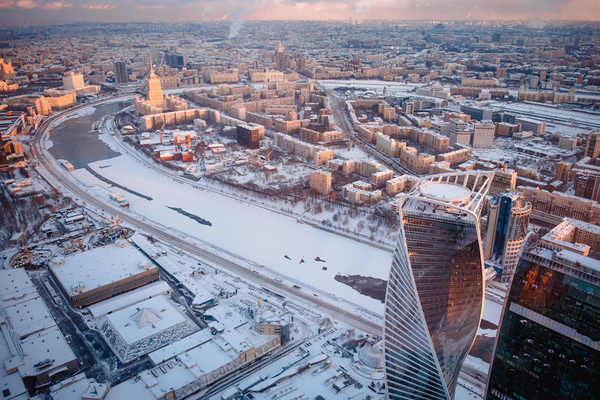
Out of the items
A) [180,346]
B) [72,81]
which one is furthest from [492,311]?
[72,81]

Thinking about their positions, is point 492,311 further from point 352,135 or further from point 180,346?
point 352,135

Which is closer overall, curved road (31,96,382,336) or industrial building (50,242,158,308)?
curved road (31,96,382,336)

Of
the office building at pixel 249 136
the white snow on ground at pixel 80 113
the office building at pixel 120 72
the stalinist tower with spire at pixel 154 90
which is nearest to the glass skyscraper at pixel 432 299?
the office building at pixel 249 136

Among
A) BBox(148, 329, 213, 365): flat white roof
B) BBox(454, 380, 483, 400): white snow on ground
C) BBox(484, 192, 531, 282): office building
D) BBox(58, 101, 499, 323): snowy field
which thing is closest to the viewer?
BBox(454, 380, 483, 400): white snow on ground

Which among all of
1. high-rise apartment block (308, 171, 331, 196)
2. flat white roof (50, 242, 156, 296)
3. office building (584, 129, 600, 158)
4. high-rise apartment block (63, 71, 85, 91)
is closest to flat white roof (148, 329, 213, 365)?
flat white roof (50, 242, 156, 296)

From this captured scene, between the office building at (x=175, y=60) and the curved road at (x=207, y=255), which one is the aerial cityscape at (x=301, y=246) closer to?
the curved road at (x=207, y=255)

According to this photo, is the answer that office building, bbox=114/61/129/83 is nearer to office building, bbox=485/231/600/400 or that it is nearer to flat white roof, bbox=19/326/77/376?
flat white roof, bbox=19/326/77/376

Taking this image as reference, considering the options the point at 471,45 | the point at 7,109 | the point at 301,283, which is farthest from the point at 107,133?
the point at 471,45

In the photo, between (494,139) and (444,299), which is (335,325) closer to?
(444,299)
